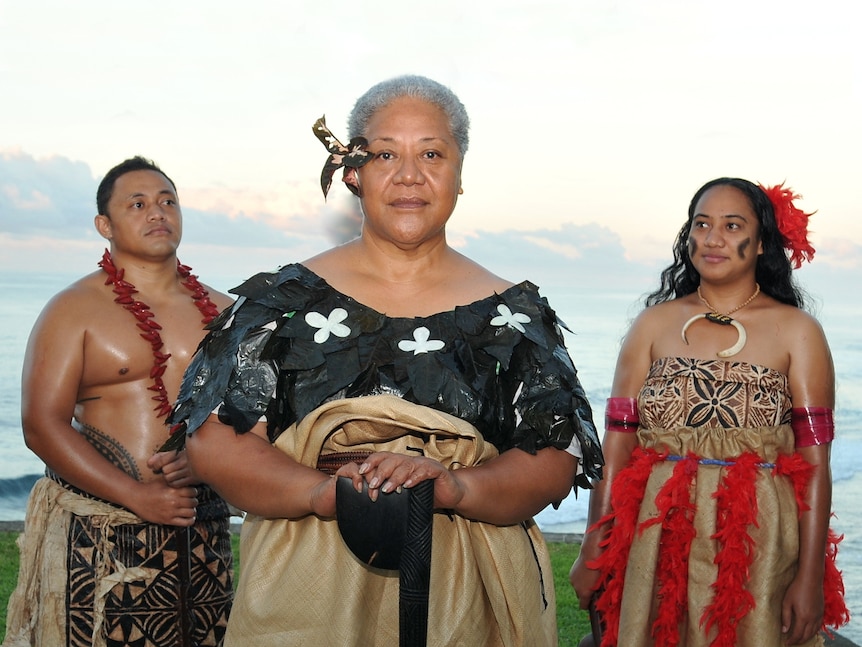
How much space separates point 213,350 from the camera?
2.33 metres

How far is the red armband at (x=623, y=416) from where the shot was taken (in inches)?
160

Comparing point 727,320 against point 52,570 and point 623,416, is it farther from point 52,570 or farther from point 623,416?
point 52,570

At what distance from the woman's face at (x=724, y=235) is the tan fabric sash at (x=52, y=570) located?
7.73 ft

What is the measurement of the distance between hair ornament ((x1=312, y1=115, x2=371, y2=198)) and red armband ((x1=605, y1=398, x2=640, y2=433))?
6.39ft

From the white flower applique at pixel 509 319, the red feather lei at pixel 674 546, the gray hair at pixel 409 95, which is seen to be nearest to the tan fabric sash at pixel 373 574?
the white flower applique at pixel 509 319

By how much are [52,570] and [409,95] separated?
2332 mm

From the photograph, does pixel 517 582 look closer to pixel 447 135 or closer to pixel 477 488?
pixel 477 488

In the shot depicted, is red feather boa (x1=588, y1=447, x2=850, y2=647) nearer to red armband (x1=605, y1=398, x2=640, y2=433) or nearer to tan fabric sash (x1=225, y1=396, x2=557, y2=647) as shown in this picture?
red armband (x1=605, y1=398, x2=640, y2=433)

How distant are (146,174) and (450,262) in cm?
218

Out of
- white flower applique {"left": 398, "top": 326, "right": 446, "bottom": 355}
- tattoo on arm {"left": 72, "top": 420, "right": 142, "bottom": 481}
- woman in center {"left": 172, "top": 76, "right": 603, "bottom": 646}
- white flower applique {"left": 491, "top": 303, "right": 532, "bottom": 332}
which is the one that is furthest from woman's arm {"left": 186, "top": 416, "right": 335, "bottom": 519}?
tattoo on arm {"left": 72, "top": 420, "right": 142, "bottom": 481}

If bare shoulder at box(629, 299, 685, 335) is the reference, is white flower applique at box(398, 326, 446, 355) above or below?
below

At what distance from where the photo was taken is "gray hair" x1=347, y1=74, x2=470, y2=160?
2.42 metres

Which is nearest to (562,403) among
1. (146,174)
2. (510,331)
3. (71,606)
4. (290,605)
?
(510,331)

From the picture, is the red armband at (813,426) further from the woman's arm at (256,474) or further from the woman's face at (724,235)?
the woman's arm at (256,474)
